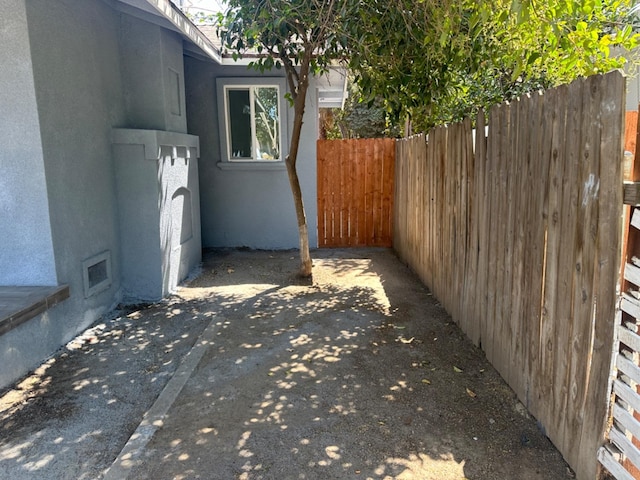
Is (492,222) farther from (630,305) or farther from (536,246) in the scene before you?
(630,305)

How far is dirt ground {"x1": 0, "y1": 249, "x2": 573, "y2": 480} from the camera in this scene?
9.24 ft

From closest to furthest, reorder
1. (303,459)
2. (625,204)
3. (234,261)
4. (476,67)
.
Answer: (625,204), (303,459), (476,67), (234,261)

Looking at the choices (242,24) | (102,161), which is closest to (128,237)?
(102,161)

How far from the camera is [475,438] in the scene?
9.95 feet

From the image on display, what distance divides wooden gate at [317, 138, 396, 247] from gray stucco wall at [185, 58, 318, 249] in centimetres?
45

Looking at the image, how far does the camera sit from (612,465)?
2.28m

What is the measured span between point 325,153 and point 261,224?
199 centimetres

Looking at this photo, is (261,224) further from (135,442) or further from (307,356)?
(135,442)

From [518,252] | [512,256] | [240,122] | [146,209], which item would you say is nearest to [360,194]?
[240,122]

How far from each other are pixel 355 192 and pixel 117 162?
510 cm

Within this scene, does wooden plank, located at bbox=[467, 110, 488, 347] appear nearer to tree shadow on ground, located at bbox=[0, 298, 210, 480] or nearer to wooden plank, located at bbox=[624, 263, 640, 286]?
wooden plank, located at bbox=[624, 263, 640, 286]

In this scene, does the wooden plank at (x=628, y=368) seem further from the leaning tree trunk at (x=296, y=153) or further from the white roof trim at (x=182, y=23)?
the white roof trim at (x=182, y=23)

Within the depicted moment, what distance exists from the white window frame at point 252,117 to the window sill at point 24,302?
16.6ft

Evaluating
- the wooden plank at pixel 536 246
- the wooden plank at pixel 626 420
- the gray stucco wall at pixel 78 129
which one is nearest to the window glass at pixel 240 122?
the gray stucco wall at pixel 78 129
